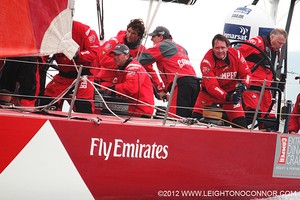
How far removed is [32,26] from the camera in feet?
16.5

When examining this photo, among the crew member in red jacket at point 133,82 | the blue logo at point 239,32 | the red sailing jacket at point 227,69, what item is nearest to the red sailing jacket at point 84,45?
the crew member in red jacket at point 133,82

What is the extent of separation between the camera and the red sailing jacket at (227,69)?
20.8 ft

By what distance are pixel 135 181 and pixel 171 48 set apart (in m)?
1.76

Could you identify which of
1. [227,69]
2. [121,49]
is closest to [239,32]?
[227,69]

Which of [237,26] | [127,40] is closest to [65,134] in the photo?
[127,40]

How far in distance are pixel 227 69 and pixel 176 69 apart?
Result: 0.54 meters

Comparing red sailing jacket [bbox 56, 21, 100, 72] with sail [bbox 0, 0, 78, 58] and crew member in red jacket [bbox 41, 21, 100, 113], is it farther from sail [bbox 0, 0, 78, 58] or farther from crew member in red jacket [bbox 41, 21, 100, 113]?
sail [bbox 0, 0, 78, 58]

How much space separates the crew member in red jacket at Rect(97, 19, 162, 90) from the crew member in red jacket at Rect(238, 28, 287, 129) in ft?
3.51

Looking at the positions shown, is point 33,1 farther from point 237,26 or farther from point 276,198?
point 237,26

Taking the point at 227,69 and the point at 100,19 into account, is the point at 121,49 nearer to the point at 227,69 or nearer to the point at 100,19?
the point at 227,69

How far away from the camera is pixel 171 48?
22.3ft

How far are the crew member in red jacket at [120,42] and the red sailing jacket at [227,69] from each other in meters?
0.56

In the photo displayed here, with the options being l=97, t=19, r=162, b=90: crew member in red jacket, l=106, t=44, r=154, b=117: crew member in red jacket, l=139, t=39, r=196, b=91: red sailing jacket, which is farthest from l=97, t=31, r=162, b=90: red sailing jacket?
l=106, t=44, r=154, b=117: crew member in red jacket

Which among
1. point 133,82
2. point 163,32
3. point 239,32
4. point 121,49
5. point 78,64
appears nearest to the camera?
point 133,82
